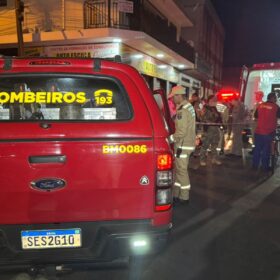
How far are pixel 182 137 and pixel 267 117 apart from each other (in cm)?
410

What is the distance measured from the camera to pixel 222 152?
1305cm

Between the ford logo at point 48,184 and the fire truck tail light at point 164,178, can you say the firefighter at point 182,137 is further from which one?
the ford logo at point 48,184

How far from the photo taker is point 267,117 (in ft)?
31.9

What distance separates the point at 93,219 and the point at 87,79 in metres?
1.14

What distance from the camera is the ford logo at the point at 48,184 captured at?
3033mm

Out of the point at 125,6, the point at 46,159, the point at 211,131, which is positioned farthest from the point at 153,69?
the point at 46,159

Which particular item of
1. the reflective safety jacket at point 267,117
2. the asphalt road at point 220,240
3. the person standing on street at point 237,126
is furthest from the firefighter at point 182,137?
the person standing on street at point 237,126

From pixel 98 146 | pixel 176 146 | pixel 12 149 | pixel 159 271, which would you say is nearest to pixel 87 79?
pixel 98 146

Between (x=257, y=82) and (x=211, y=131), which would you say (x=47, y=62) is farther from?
(x=257, y=82)

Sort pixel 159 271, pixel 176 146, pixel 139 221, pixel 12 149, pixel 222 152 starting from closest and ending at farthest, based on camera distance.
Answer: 1. pixel 12 149
2. pixel 139 221
3. pixel 159 271
4. pixel 176 146
5. pixel 222 152

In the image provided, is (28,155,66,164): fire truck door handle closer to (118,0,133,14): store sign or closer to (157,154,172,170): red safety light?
(157,154,172,170): red safety light

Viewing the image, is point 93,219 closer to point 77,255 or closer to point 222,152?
point 77,255

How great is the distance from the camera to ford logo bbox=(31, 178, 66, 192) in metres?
3.03

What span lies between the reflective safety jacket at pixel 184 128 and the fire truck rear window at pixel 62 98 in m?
3.06
